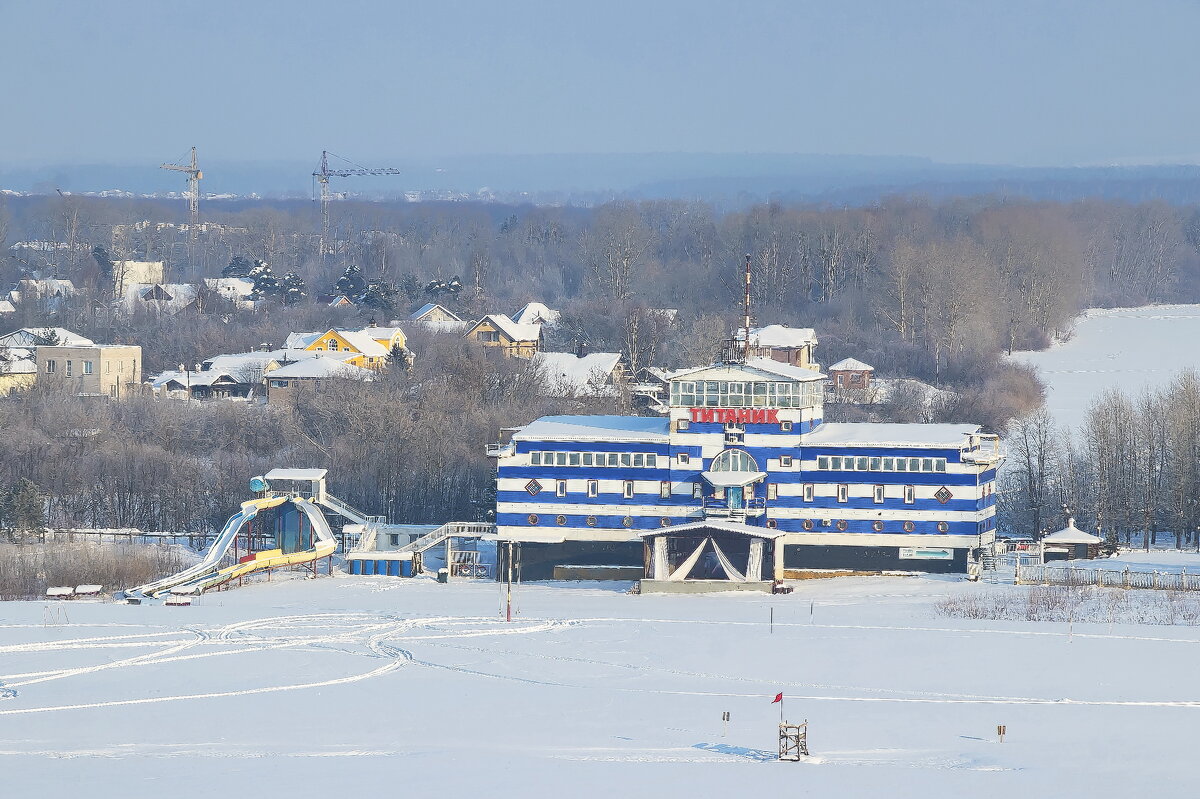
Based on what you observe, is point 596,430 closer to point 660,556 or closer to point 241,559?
point 660,556

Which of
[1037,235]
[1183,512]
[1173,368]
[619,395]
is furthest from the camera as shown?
[1037,235]

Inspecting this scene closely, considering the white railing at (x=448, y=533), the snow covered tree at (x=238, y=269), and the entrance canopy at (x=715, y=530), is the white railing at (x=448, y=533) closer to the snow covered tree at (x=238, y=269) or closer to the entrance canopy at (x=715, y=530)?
the entrance canopy at (x=715, y=530)

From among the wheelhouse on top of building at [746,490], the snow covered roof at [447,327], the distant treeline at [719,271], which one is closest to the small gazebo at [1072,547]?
the wheelhouse on top of building at [746,490]

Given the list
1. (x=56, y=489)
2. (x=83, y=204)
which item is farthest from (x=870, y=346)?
(x=83, y=204)

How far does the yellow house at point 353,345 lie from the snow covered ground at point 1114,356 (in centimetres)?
3154

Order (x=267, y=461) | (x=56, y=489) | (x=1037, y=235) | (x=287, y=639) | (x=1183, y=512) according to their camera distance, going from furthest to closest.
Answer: (x=1037, y=235)
(x=267, y=461)
(x=56, y=489)
(x=1183, y=512)
(x=287, y=639)

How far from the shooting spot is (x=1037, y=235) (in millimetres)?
124438

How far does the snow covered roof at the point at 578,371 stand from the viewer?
87.1 meters

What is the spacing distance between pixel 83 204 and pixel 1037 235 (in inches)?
3864

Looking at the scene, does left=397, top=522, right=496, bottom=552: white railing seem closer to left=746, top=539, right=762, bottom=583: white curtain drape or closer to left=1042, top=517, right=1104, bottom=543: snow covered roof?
left=746, top=539, right=762, bottom=583: white curtain drape

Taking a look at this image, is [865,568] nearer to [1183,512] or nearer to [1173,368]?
[1183,512]

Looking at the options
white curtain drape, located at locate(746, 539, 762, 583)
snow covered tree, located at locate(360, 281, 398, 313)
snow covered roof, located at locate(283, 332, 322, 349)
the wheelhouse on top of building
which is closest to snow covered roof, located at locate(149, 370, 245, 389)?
snow covered roof, located at locate(283, 332, 322, 349)

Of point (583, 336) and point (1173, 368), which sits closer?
point (1173, 368)

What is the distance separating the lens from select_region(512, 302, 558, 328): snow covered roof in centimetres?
12012
